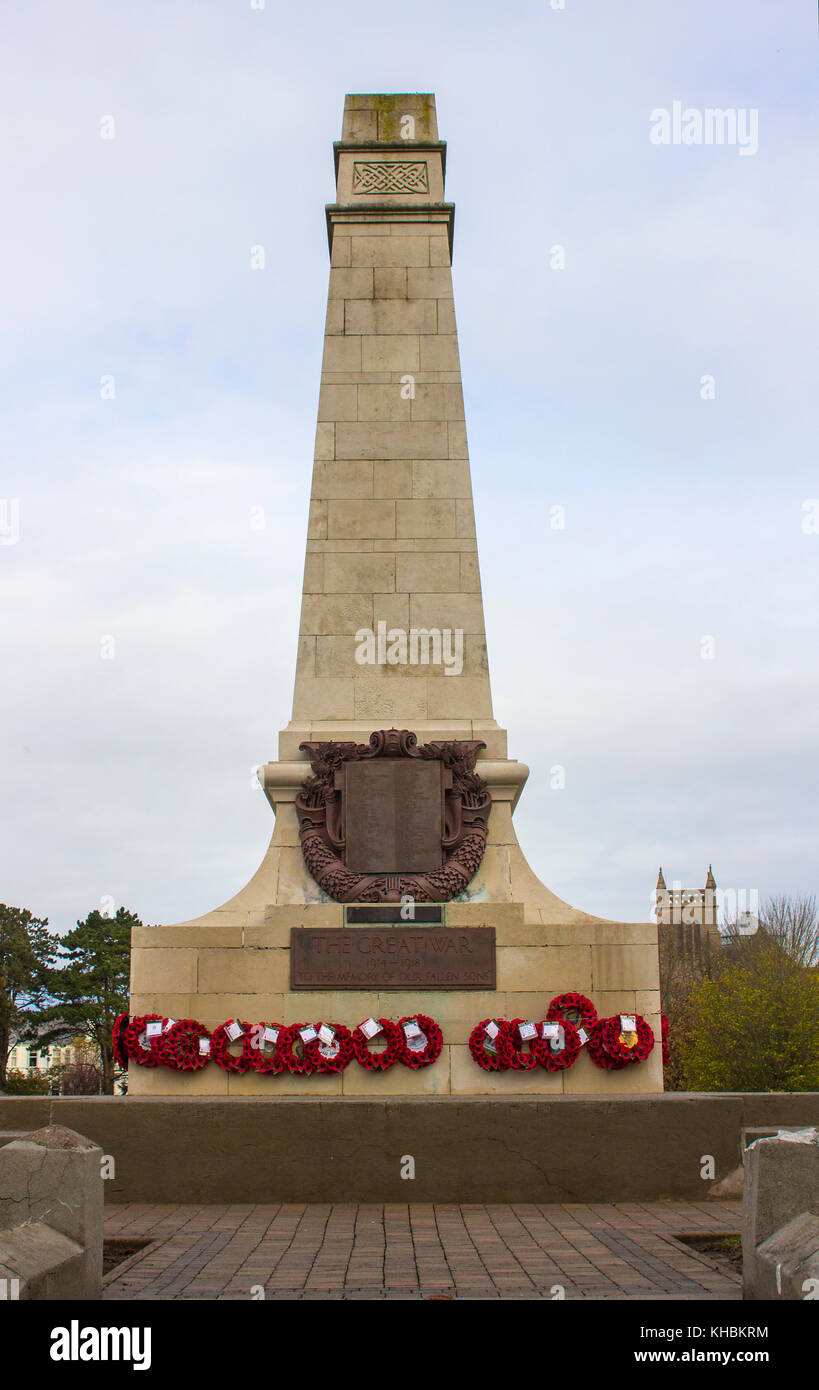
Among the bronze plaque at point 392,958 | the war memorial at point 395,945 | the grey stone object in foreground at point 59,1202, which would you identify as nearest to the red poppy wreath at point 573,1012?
the war memorial at point 395,945

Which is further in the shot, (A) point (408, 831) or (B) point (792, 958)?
(B) point (792, 958)

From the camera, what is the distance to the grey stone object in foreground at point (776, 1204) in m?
6.57

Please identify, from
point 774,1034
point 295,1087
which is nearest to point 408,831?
point 295,1087

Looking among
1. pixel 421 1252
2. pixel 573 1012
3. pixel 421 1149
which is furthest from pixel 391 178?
pixel 421 1252

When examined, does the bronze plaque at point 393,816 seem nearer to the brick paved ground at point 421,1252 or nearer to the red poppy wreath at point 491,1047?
the red poppy wreath at point 491,1047

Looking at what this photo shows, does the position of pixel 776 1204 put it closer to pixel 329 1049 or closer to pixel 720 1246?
pixel 720 1246

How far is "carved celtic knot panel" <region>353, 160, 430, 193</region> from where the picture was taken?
15172mm

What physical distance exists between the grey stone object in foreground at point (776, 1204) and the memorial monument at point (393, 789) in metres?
5.07

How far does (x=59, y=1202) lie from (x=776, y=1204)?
396 cm

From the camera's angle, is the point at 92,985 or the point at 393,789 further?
the point at 92,985

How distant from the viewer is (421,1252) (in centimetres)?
841

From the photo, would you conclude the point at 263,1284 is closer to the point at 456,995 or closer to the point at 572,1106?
the point at 572,1106

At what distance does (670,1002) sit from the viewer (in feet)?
148
